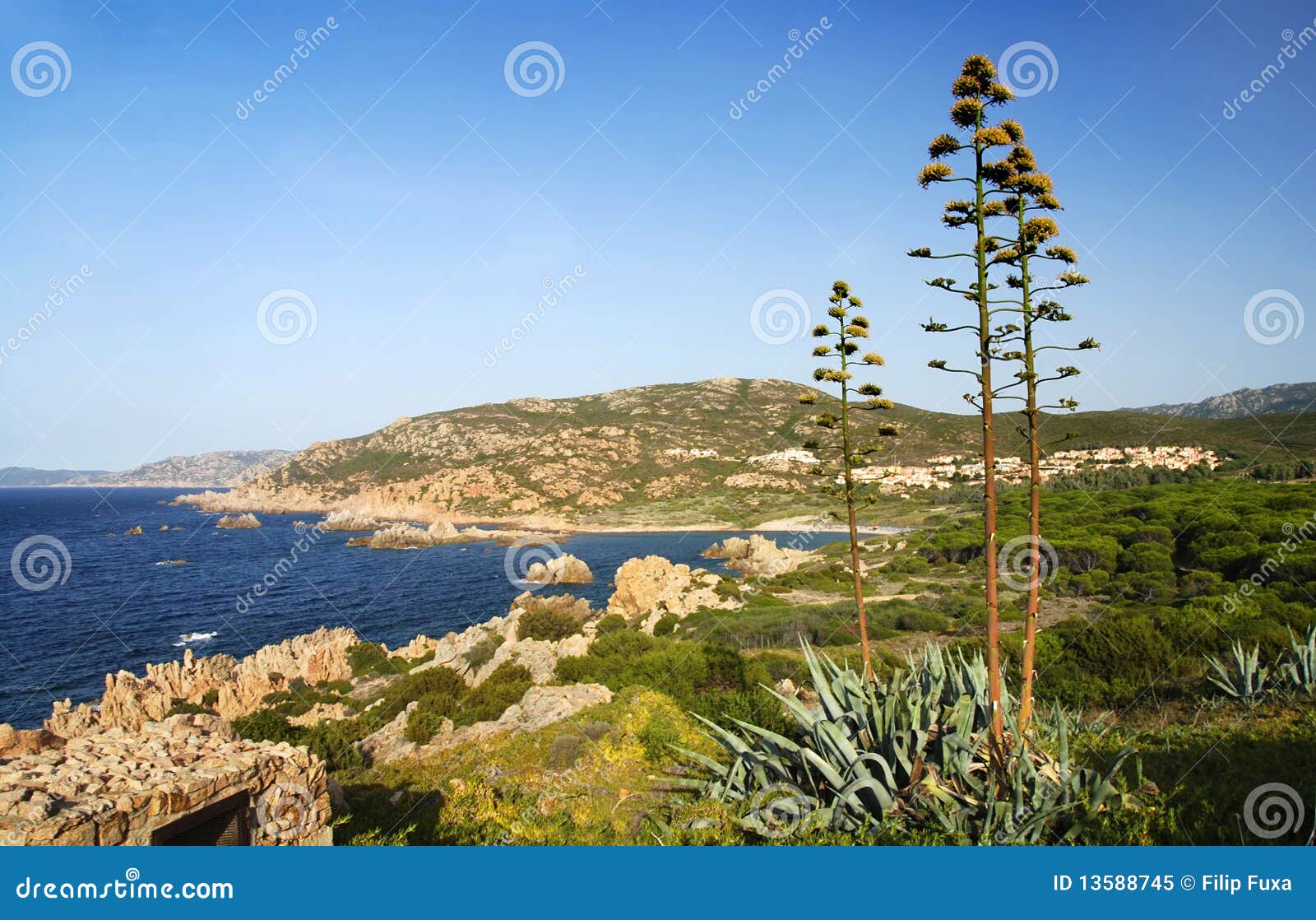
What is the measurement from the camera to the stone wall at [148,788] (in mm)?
4160

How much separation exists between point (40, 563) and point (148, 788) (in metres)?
78.9

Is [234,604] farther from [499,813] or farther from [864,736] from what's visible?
[864,736]

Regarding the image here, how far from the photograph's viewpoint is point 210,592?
1832 inches

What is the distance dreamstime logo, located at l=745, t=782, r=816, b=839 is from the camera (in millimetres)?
4785

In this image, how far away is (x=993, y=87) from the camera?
5.45 m

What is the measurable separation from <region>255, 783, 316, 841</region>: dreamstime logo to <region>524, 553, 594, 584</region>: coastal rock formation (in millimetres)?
45746

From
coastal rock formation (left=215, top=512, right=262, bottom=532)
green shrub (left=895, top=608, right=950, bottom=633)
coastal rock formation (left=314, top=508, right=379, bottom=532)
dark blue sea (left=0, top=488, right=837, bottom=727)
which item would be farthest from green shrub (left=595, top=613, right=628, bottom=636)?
coastal rock formation (left=215, top=512, right=262, bottom=532)

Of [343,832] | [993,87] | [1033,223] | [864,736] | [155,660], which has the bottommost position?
[155,660]

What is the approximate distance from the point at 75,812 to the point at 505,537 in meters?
73.8

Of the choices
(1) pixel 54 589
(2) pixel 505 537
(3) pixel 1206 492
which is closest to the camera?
Answer: (3) pixel 1206 492

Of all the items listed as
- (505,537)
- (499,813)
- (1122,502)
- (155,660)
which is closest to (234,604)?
(155,660)

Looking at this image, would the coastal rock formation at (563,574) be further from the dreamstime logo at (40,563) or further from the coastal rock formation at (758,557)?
the dreamstime logo at (40,563)
